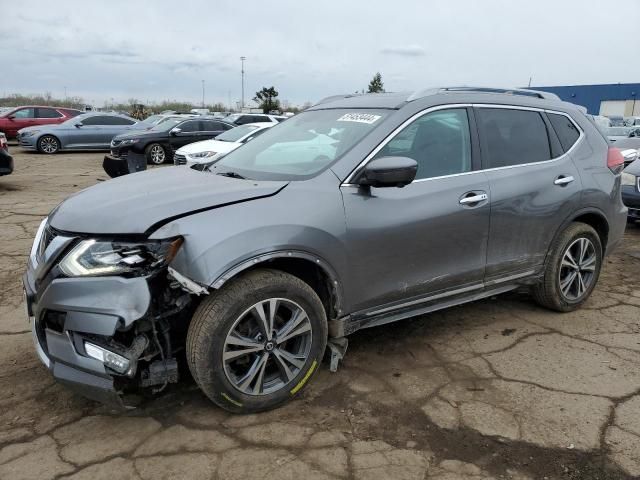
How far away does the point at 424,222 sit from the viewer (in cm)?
329

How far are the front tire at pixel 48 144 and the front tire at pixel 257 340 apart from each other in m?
18.0

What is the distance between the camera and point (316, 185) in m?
3.03

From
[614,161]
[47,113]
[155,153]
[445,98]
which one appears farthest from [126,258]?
[47,113]

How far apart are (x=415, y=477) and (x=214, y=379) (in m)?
1.08

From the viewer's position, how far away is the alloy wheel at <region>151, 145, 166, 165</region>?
15026mm

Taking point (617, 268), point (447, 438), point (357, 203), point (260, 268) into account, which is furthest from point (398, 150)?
point (617, 268)

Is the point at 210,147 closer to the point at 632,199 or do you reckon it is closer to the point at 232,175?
the point at 632,199

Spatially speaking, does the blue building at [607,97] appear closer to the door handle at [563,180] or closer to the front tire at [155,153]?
the front tire at [155,153]

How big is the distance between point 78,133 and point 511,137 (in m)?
17.7

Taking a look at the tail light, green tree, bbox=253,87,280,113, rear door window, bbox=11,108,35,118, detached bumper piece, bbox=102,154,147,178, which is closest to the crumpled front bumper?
the tail light

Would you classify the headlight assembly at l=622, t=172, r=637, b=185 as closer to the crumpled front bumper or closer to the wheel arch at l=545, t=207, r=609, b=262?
the wheel arch at l=545, t=207, r=609, b=262

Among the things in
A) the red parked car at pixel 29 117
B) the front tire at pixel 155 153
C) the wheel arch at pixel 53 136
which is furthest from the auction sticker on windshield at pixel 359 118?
the red parked car at pixel 29 117

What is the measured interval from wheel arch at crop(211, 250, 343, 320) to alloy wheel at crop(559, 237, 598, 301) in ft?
7.01

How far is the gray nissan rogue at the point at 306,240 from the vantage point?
257cm
